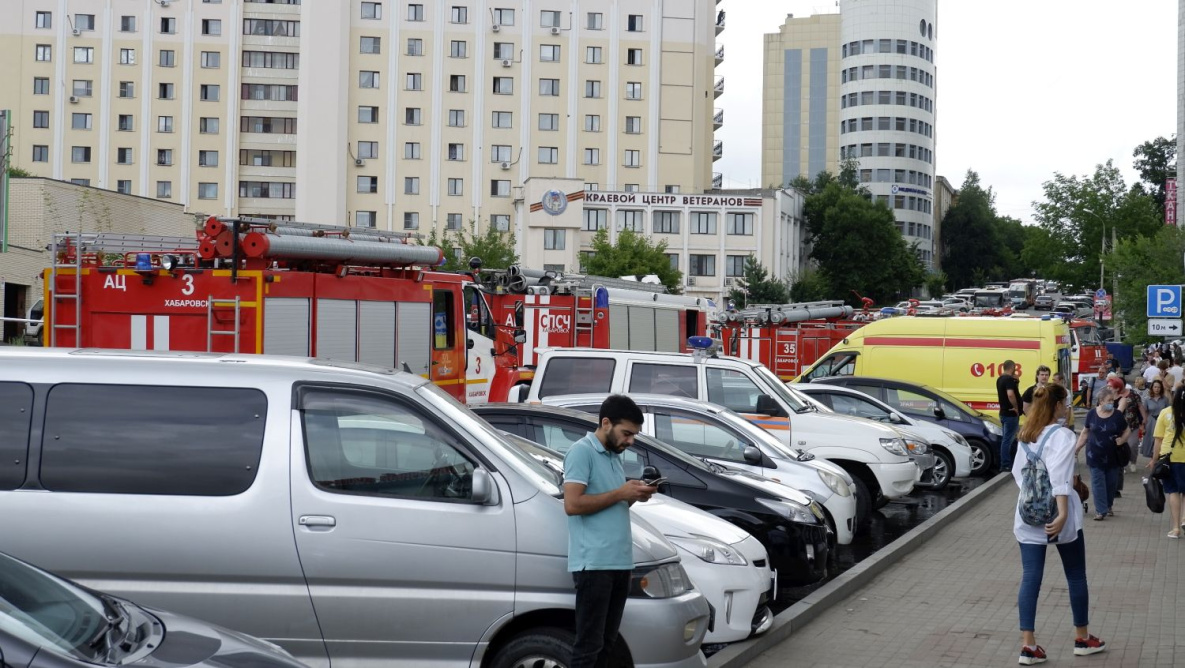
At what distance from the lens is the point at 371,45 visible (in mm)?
84562

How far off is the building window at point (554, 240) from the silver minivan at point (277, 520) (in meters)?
73.7

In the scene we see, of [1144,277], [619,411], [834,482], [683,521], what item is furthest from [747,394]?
[1144,277]

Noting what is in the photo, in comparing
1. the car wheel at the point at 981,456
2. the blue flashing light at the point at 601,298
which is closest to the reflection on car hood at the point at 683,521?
the car wheel at the point at 981,456

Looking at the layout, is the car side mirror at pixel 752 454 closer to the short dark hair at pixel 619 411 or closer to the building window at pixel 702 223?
the short dark hair at pixel 619 411

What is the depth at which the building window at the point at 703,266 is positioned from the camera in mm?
82875

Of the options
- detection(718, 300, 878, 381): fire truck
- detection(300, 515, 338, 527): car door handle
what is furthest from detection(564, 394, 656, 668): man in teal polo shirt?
detection(718, 300, 878, 381): fire truck

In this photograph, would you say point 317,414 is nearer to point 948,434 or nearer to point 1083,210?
point 948,434

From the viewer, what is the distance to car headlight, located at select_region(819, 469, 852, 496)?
1195 centimetres

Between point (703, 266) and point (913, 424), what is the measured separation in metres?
63.9

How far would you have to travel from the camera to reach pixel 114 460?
19.8ft

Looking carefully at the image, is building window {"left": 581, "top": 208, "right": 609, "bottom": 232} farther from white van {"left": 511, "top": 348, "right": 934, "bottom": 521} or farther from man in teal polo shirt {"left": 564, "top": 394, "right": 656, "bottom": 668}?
man in teal polo shirt {"left": 564, "top": 394, "right": 656, "bottom": 668}

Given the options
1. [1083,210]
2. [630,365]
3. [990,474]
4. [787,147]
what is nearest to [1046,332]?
[990,474]

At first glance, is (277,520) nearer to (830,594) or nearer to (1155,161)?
(830,594)

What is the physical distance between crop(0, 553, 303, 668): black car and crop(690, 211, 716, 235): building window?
78.7 meters
